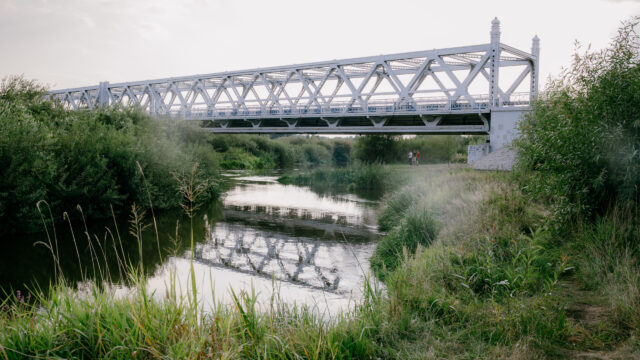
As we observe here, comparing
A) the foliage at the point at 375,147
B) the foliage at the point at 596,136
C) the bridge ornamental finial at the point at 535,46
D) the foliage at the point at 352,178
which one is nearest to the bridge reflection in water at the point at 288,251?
the foliage at the point at 596,136

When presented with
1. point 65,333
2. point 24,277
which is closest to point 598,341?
point 65,333

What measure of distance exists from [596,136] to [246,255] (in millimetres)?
7372

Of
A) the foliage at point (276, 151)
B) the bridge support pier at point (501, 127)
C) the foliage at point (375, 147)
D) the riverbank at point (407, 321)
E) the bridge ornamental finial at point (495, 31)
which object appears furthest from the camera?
the foliage at point (276, 151)

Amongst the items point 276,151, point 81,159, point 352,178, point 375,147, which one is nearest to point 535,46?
point 352,178

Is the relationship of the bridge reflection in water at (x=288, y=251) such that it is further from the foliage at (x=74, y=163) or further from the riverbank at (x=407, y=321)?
the foliage at (x=74, y=163)

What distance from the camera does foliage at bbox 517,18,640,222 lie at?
19.3ft

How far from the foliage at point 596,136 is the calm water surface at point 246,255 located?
3769 millimetres

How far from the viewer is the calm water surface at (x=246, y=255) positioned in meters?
7.05

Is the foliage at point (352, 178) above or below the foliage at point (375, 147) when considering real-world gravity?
below

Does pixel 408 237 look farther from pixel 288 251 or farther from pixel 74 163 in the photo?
pixel 74 163

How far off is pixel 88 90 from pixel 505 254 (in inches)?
2309

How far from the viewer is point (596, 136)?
6.00 m

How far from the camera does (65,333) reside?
3592 millimetres

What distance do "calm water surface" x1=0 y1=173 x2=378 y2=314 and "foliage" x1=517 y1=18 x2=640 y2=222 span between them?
3769mm
